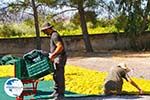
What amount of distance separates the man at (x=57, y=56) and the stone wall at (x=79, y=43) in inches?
924

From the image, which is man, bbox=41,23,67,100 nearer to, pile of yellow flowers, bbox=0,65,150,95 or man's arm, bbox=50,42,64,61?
man's arm, bbox=50,42,64,61

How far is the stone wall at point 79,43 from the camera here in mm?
32844

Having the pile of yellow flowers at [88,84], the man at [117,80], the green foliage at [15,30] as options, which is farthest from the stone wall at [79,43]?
the man at [117,80]

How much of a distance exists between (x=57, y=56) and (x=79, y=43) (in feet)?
80.8

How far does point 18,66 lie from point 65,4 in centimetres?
2113

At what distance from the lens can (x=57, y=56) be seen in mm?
9156

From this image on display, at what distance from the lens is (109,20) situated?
32344 mm

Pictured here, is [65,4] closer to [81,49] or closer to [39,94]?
[81,49]

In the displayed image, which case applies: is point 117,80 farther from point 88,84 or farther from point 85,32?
point 85,32

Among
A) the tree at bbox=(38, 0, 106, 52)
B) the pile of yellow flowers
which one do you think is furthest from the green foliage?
the pile of yellow flowers

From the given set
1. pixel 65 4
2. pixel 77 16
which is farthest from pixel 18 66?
pixel 77 16

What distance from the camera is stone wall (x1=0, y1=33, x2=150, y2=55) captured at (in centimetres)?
3284

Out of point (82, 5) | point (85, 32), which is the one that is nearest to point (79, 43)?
point (85, 32)

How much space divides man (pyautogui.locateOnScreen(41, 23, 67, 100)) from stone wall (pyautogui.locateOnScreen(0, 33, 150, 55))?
23464 mm
